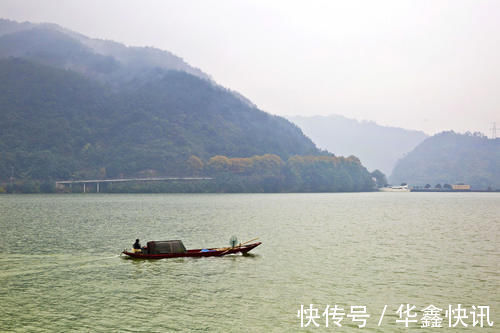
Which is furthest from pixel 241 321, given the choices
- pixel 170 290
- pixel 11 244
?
pixel 11 244

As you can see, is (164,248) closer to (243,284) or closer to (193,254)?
(193,254)

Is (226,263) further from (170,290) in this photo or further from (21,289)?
(21,289)

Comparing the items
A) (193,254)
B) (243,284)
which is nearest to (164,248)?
(193,254)

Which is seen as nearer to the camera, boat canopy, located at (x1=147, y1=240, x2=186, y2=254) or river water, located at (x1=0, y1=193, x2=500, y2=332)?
river water, located at (x1=0, y1=193, x2=500, y2=332)

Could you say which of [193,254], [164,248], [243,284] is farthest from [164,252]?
[243,284]

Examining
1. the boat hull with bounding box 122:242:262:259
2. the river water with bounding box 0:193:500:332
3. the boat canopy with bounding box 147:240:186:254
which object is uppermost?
the boat canopy with bounding box 147:240:186:254

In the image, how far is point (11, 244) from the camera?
4994 cm

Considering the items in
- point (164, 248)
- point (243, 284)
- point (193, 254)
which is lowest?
point (243, 284)

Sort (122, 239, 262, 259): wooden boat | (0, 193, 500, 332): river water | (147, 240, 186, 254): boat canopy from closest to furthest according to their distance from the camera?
(0, 193, 500, 332): river water
(122, 239, 262, 259): wooden boat
(147, 240, 186, 254): boat canopy

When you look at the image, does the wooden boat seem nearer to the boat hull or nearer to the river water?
the boat hull

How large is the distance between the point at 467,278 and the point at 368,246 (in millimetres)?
18222

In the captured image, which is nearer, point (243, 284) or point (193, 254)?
point (243, 284)

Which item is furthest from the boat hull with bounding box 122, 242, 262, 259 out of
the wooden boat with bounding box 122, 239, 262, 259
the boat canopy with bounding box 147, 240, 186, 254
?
the boat canopy with bounding box 147, 240, 186, 254

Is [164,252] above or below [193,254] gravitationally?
above
